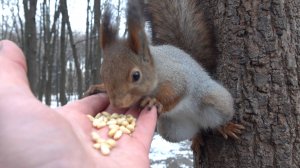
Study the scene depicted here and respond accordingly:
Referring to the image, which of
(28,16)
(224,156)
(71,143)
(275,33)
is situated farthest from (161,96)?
(28,16)

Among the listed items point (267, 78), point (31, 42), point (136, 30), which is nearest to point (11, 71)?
point (136, 30)

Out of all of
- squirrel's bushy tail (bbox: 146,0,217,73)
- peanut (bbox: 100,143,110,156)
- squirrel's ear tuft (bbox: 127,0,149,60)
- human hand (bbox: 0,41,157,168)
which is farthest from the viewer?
squirrel's bushy tail (bbox: 146,0,217,73)

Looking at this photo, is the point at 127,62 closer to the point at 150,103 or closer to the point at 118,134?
the point at 150,103

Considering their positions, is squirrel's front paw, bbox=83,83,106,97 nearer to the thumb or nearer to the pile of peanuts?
the pile of peanuts

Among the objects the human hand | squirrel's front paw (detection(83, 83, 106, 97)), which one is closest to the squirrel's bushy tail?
squirrel's front paw (detection(83, 83, 106, 97))

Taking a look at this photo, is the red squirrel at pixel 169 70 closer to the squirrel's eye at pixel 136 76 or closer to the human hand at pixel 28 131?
the squirrel's eye at pixel 136 76

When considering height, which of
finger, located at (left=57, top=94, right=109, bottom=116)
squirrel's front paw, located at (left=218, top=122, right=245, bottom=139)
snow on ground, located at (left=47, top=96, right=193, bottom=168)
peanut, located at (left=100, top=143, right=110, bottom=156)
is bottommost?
snow on ground, located at (left=47, top=96, right=193, bottom=168)

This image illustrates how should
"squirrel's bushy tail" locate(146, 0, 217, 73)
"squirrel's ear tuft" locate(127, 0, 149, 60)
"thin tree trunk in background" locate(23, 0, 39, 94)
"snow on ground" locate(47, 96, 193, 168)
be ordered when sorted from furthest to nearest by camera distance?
"thin tree trunk in background" locate(23, 0, 39, 94) < "snow on ground" locate(47, 96, 193, 168) < "squirrel's bushy tail" locate(146, 0, 217, 73) < "squirrel's ear tuft" locate(127, 0, 149, 60)

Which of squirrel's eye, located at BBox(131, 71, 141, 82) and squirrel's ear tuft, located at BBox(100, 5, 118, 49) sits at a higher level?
squirrel's ear tuft, located at BBox(100, 5, 118, 49)
